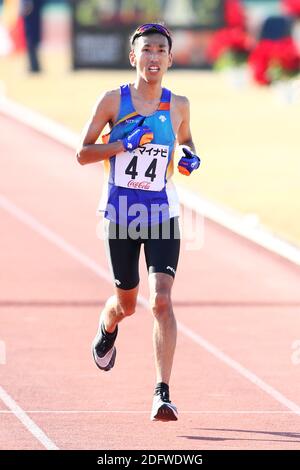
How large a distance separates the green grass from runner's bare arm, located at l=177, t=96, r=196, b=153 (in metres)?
8.11

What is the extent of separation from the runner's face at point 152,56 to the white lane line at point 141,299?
7.76 feet

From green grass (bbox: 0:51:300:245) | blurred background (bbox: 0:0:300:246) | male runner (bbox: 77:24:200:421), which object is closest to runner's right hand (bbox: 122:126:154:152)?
male runner (bbox: 77:24:200:421)

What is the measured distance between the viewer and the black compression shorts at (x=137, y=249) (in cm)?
966

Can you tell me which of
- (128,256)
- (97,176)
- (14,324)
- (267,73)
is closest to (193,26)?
(267,73)

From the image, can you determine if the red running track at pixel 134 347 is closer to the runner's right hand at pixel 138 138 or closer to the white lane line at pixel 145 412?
the white lane line at pixel 145 412

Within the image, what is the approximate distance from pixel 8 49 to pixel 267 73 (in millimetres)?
12845

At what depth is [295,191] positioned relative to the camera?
73.5ft

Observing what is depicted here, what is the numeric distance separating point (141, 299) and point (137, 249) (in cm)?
484

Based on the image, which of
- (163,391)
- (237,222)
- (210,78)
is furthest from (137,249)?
(210,78)

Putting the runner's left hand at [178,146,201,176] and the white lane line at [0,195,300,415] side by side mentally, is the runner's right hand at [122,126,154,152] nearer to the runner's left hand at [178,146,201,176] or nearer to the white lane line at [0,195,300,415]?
the runner's left hand at [178,146,201,176]

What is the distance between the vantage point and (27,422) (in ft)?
31.2

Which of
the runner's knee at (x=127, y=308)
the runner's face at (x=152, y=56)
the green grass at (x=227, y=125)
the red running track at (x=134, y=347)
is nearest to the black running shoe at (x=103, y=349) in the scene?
the red running track at (x=134, y=347)
